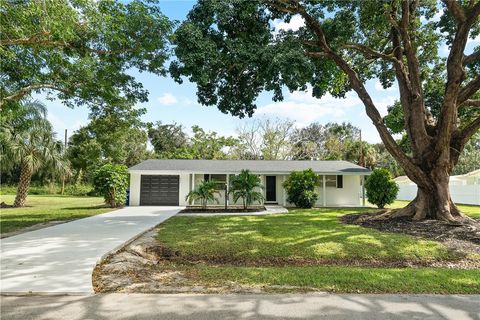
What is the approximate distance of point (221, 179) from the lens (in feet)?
65.6

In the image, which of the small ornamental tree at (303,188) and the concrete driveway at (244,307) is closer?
the concrete driveway at (244,307)

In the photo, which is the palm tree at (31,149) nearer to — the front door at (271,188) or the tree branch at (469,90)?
the front door at (271,188)

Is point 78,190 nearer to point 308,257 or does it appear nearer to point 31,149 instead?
point 31,149

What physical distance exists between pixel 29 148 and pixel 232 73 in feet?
46.7

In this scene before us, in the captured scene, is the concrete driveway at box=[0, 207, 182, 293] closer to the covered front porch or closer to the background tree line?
the covered front porch

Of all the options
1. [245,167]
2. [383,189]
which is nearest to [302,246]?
[383,189]

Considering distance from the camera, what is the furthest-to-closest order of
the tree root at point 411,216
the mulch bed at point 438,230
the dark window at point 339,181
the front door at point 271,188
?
1. the front door at point 271,188
2. the dark window at point 339,181
3. the tree root at point 411,216
4. the mulch bed at point 438,230

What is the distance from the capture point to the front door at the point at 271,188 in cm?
2053

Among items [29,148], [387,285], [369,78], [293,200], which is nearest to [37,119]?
[29,148]

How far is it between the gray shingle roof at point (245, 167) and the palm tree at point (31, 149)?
194 inches

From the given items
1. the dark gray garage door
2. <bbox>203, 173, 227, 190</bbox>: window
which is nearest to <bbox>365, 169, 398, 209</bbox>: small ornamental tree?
<bbox>203, 173, 227, 190</bbox>: window

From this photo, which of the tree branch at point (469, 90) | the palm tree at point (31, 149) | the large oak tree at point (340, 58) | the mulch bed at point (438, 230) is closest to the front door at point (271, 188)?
the large oak tree at point (340, 58)

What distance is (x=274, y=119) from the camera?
3469cm

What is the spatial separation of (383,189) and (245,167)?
811cm
